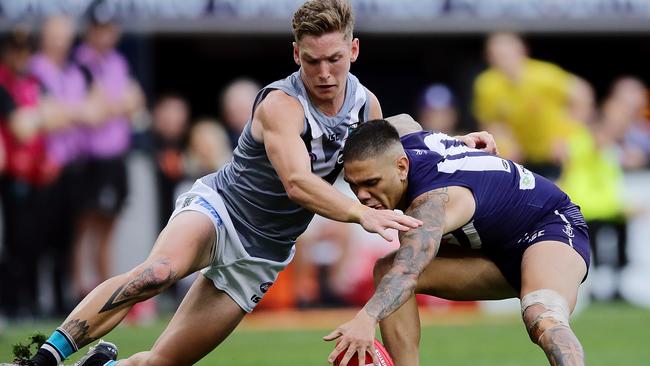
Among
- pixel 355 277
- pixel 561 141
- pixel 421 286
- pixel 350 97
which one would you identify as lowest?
pixel 355 277

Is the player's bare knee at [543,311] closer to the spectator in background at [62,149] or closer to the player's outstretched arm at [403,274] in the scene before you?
the player's outstretched arm at [403,274]

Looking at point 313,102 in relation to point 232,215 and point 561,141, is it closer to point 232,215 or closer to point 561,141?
point 232,215

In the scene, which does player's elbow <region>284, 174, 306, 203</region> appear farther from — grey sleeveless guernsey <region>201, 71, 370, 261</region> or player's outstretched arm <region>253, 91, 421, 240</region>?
grey sleeveless guernsey <region>201, 71, 370, 261</region>

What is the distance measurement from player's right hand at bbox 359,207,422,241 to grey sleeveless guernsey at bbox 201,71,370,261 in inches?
37.4

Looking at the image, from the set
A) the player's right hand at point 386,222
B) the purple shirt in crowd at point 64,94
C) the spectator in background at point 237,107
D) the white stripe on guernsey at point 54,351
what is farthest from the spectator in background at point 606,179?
the white stripe on guernsey at point 54,351

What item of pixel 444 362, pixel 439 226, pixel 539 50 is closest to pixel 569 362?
pixel 439 226

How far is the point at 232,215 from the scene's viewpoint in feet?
24.0

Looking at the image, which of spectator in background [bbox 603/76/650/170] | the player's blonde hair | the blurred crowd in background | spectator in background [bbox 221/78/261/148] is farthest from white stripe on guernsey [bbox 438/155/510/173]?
spectator in background [bbox 603/76/650/170]

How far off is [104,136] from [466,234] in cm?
839

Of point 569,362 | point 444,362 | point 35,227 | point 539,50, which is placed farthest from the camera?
point 539,50

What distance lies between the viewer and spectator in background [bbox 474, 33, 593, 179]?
15984 mm

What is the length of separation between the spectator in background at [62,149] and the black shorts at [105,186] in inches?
4.5

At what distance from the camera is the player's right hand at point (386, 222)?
6211mm

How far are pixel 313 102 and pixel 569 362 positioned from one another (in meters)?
2.06
